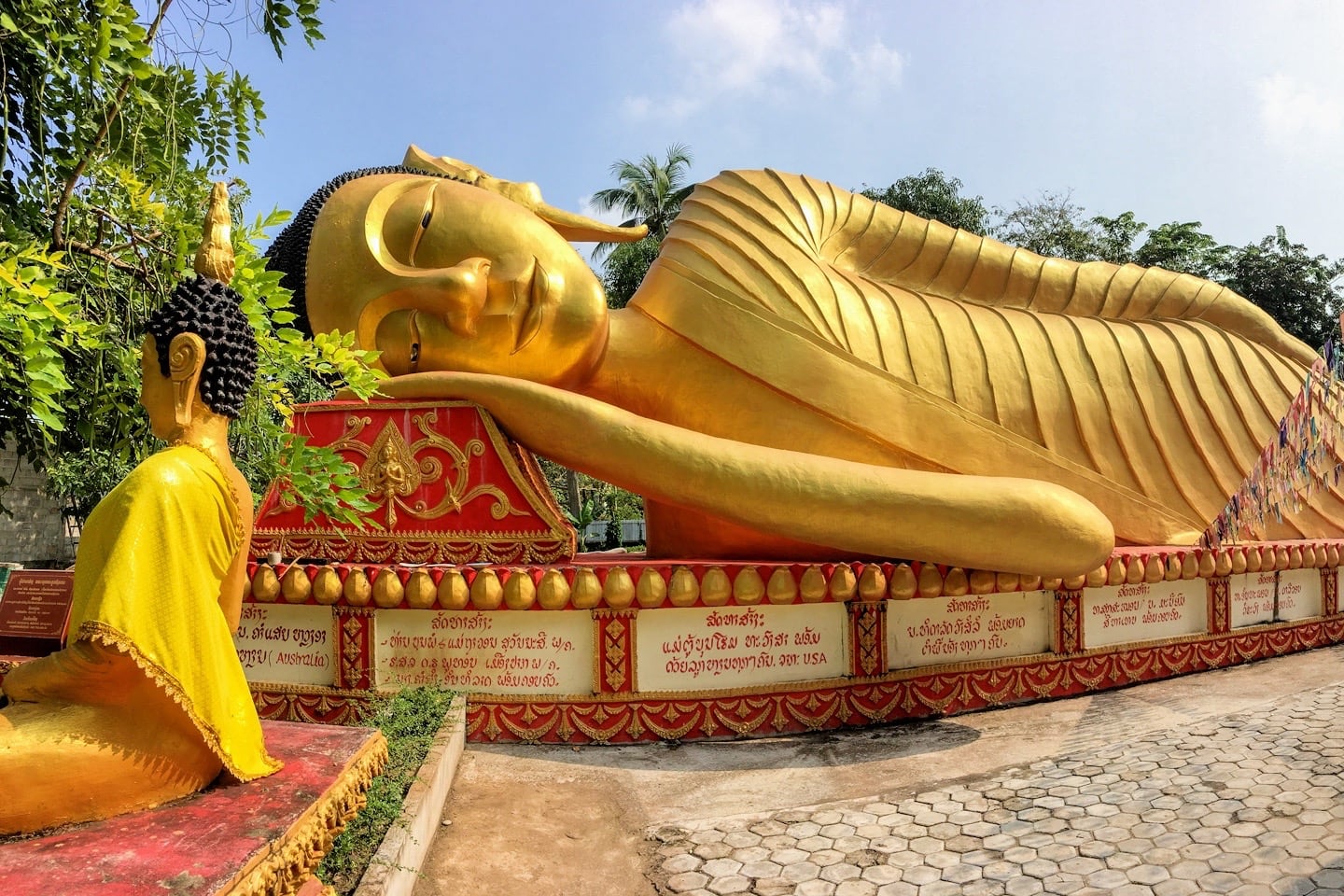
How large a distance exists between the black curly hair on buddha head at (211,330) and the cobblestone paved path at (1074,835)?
213cm

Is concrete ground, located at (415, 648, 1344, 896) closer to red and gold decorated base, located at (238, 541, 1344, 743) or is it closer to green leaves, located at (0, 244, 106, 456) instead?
red and gold decorated base, located at (238, 541, 1344, 743)

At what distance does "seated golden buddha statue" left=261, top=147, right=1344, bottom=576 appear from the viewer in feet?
15.2

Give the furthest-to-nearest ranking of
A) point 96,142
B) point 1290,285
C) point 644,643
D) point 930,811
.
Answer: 1. point 1290,285
2. point 644,643
3. point 930,811
4. point 96,142

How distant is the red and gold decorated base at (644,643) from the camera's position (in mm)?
4551

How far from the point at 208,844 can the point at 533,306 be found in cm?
390

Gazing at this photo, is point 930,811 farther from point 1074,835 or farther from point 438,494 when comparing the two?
point 438,494

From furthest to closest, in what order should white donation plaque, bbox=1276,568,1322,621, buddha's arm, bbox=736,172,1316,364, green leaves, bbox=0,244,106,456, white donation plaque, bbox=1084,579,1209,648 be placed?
white donation plaque, bbox=1276,568,1322,621 → buddha's arm, bbox=736,172,1316,364 → white donation plaque, bbox=1084,579,1209,648 → green leaves, bbox=0,244,106,456

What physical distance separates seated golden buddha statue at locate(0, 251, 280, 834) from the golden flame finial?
0.27ft

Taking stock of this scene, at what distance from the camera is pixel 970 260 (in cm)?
644

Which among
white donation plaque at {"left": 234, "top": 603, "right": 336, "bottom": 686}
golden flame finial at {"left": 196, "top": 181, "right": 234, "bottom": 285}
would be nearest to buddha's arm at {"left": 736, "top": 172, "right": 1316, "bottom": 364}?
white donation plaque at {"left": 234, "top": 603, "right": 336, "bottom": 686}

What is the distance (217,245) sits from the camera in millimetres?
2330

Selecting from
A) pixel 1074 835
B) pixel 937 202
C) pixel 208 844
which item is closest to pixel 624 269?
pixel 937 202

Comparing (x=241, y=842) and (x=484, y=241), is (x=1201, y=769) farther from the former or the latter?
(x=484, y=241)

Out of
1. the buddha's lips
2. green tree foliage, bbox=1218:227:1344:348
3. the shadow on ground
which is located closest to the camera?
the shadow on ground
